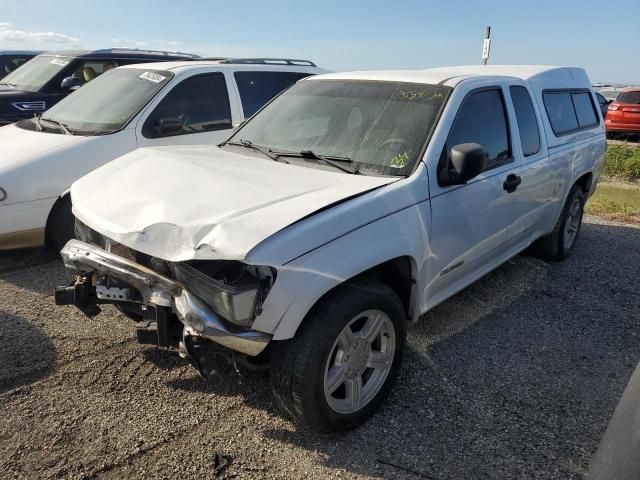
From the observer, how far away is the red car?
52.0 feet

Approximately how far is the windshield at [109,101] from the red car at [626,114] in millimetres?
15007

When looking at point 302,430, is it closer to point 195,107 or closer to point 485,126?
point 485,126

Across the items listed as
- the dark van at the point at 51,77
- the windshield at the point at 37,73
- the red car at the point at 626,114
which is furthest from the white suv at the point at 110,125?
the red car at the point at 626,114

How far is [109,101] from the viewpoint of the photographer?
5.51 m

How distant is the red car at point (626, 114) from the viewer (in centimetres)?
1584

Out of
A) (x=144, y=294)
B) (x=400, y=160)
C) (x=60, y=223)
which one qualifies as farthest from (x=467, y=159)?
(x=60, y=223)

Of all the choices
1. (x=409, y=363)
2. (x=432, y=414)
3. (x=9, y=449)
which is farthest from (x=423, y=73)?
(x=9, y=449)

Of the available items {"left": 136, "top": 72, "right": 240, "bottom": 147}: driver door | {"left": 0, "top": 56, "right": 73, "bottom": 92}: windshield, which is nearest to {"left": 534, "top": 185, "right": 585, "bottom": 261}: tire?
{"left": 136, "top": 72, "right": 240, "bottom": 147}: driver door

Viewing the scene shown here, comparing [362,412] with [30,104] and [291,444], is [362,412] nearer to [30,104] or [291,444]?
[291,444]

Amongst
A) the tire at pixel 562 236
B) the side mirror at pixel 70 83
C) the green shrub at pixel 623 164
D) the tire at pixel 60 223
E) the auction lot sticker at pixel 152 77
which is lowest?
the green shrub at pixel 623 164

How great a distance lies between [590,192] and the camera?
593cm

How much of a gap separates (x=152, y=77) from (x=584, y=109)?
4576 mm

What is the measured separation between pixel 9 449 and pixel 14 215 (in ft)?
7.76

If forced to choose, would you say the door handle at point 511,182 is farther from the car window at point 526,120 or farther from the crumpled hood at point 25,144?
the crumpled hood at point 25,144
